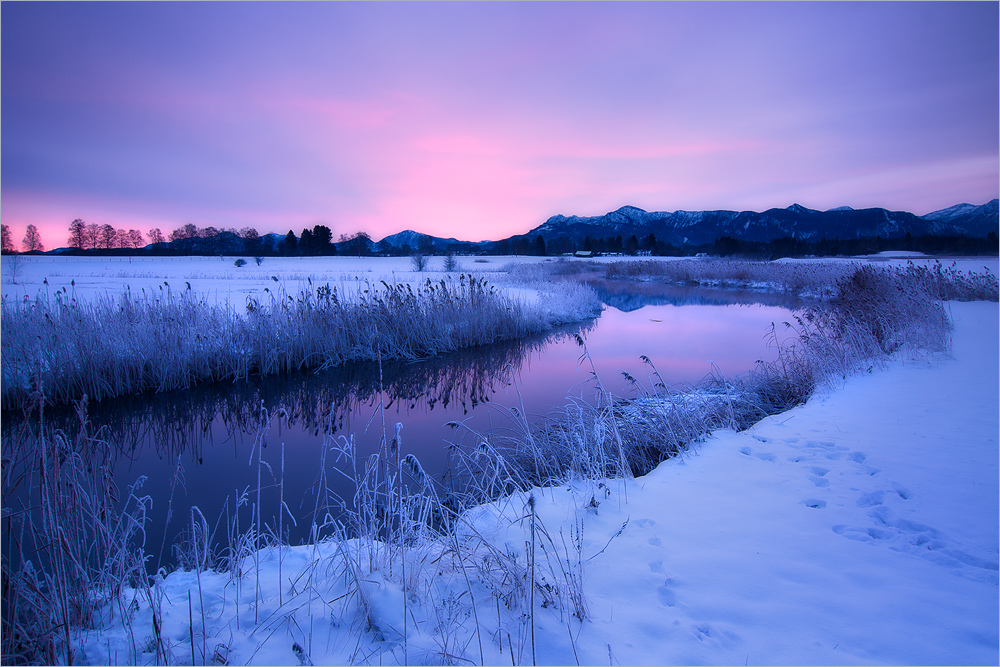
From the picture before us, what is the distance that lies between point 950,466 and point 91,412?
34.3ft

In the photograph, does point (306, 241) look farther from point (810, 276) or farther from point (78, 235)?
point (810, 276)

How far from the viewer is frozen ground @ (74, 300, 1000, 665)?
199 cm

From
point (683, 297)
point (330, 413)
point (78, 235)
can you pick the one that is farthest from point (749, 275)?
point (78, 235)

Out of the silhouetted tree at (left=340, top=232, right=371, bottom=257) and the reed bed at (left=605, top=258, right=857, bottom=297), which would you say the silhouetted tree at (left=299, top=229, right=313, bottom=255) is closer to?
the silhouetted tree at (left=340, top=232, right=371, bottom=257)

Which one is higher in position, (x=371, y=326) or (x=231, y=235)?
(x=231, y=235)

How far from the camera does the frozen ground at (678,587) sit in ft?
6.53

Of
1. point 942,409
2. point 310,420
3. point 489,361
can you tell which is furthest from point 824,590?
point 489,361

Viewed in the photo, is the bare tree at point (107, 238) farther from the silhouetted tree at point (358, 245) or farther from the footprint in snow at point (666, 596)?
the footprint in snow at point (666, 596)

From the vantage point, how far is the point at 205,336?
28.2 ft

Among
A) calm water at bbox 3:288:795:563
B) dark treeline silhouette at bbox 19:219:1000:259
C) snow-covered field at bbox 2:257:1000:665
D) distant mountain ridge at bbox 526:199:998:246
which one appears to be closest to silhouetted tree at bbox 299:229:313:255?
dark treeline silhouette at bbox 19:219:1000:259

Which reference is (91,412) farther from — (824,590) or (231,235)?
(231,235)

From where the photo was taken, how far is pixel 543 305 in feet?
50.1

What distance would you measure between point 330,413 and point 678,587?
5918 millimetres

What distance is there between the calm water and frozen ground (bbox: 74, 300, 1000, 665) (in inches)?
31.8
